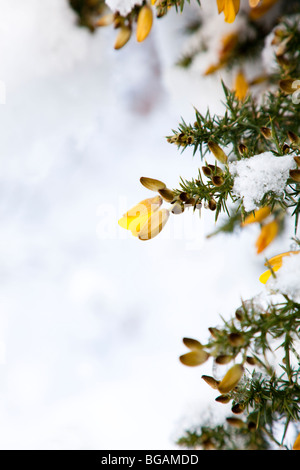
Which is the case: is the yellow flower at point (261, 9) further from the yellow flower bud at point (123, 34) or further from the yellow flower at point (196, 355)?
the yellow flower at point (196, 355)

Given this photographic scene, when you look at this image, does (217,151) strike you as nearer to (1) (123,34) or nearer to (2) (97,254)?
(1) (123,34)

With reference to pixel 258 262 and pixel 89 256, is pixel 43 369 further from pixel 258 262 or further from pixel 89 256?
pixel 258 262

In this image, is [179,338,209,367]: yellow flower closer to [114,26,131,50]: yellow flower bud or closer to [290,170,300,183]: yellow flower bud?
[290,170,300,183]: yellow flower bud

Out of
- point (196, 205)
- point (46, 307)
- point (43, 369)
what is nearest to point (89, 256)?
point (46, 307)

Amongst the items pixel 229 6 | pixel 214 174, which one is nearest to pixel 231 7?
pixel 229 6

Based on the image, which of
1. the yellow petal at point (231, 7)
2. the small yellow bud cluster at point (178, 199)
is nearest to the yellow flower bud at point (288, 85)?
the yellow petal at point (231, 7)

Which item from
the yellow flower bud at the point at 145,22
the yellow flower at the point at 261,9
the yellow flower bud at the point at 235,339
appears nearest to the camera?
the yellow flower bud at the point at 235,339
